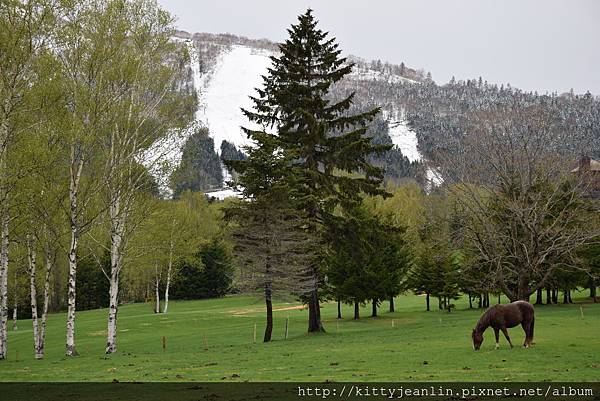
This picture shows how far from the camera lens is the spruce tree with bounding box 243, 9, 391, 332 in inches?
1222

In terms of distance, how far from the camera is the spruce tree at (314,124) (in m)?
31.0

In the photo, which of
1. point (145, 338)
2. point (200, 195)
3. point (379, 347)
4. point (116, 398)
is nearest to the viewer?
point (116, 398)

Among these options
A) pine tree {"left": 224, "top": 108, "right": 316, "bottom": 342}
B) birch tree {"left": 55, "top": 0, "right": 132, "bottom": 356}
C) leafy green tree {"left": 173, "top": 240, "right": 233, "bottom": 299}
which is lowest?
leafy green tree {"left": 173, "top": 240, "right": 233, "bottom": 299}

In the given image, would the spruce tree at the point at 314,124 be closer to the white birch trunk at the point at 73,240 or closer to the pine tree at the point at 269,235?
the pine tree at the point at 269,235

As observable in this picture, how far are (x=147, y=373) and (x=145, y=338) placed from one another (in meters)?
24.3

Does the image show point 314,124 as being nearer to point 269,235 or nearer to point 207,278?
point 269,235

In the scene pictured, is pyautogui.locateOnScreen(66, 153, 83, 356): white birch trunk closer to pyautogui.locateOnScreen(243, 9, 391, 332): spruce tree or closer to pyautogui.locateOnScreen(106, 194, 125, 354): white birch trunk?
pyautogui.locateOnScreen(106, 194, 125, 354): white birch trunk

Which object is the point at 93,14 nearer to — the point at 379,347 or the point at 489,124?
the point at 379,347

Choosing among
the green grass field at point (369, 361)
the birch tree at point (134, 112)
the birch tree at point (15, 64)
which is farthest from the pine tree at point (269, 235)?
the birch tree at point (15, 64)

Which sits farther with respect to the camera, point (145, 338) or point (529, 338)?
point (145, 338)

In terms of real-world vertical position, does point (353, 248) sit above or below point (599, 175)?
below

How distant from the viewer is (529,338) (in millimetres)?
18031

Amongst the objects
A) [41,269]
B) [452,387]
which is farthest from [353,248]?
[41,269]

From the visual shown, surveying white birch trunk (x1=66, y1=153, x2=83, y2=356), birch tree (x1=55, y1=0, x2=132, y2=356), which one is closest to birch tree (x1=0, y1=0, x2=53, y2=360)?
birch tree (x1=55, y1=0, x2=132, y2=356)
